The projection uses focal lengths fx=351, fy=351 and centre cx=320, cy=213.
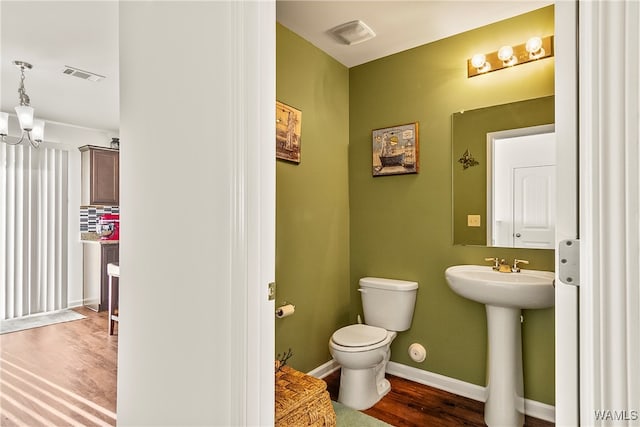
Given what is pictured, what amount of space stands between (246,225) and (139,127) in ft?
2.56

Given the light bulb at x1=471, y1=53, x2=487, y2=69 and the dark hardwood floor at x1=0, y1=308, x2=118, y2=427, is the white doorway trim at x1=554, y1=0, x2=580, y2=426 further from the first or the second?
the dark hardwood floor at x1=0, y1=308, x2=118, y2=427

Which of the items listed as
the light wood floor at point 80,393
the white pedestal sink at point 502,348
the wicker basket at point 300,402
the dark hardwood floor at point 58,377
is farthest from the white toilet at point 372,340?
the dark hardwood floor at point 58,377

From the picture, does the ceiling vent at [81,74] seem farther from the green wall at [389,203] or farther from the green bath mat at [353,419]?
the green bath mat at [353,419]

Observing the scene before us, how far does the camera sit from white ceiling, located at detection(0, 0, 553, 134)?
2.05 meters

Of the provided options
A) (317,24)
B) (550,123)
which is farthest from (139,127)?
(550,123)

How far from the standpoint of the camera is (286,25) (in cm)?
226

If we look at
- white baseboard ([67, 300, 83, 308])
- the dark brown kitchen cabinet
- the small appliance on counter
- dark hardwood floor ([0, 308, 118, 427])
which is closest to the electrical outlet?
dark hardwood floor ([0, 308, 118, 427])

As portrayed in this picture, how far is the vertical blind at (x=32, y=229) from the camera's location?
4.19 meters

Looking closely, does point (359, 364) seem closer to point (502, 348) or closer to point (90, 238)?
point (502, 348)

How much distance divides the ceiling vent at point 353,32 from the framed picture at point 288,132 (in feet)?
1.87

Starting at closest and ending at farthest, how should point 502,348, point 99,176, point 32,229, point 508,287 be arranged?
point 508,287 < point 502,348 < point 32,229 < point 99,176

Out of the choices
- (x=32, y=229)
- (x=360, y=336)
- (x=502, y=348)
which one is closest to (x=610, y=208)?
(x=502, y=348)

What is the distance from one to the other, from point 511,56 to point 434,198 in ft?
3.20

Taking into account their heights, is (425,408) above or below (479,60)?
below
